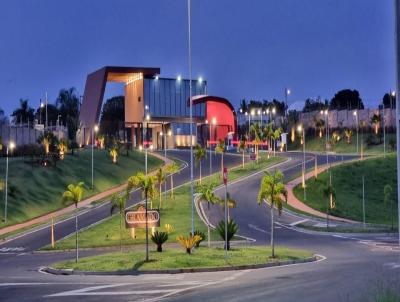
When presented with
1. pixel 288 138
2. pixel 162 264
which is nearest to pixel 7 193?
pixel 162 264

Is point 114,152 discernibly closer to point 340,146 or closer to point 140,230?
point 140,230

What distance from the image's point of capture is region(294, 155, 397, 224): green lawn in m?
63.6

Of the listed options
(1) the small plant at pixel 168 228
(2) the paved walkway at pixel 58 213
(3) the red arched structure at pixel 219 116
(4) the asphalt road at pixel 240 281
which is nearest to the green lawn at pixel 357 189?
(1) the small plant at pixel 168 228

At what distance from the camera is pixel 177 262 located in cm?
2870

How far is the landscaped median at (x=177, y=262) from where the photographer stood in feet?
90.8

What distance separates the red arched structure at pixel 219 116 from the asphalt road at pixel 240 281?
81851 millimetres

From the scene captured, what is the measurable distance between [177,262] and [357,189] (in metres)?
47.7

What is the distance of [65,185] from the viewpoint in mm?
70188

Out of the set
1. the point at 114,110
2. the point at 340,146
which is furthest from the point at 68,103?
the point at 340,146

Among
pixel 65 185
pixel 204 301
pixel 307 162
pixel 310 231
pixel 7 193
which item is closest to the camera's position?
pixel 204 301

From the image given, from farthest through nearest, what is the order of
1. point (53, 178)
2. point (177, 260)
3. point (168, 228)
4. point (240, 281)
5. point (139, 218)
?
point (53, 178)
point (168, 228)
point (139, 218)
point (177, 260)
point (240, 281)

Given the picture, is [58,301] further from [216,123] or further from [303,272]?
[216,123]

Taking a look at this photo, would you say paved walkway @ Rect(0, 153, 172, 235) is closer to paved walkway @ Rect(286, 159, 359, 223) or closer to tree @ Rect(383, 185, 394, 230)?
paved walkway @ Rect(286, 159, 359, 223)

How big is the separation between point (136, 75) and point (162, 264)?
94.2 m
